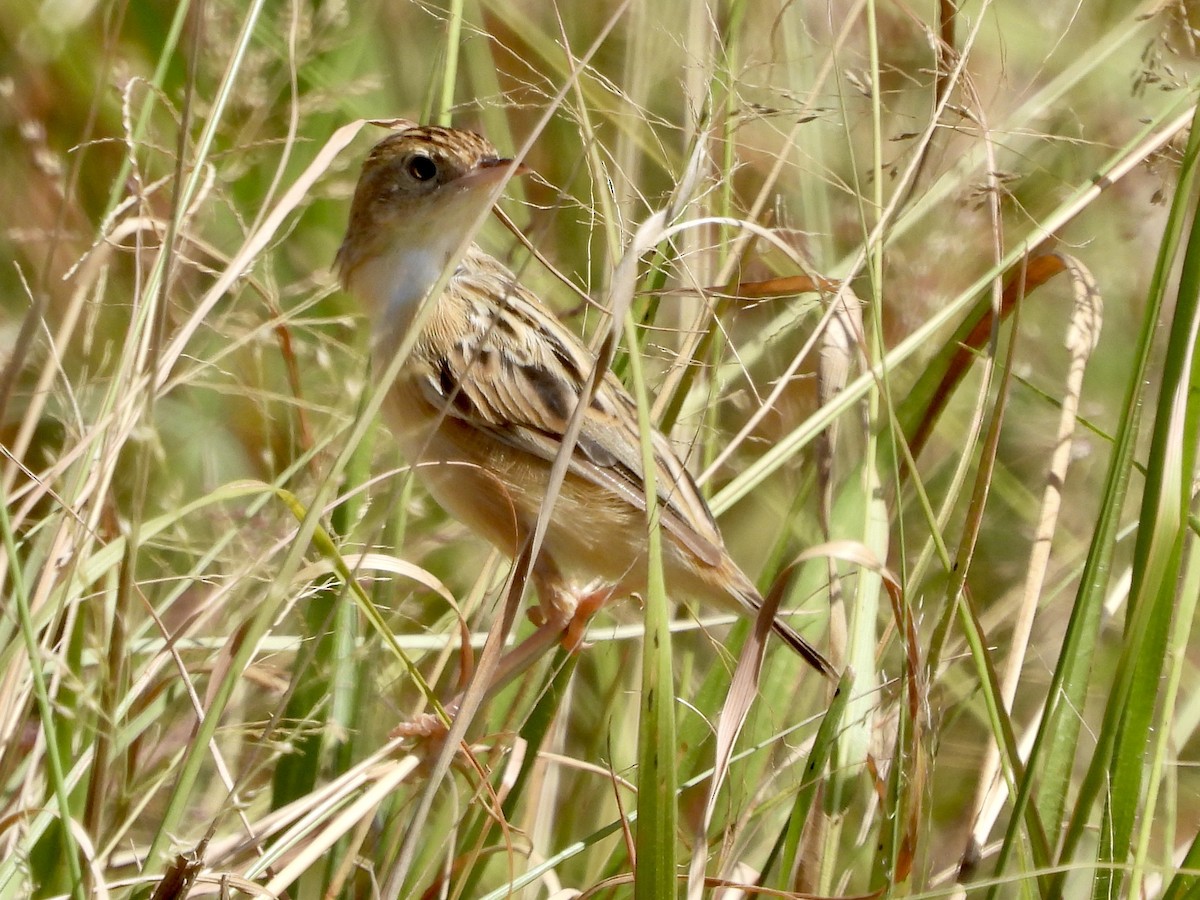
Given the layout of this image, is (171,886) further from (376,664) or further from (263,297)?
(263,297)

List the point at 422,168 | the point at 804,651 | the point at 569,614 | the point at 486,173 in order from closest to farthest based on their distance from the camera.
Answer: the point at 804,651
the point at 486,173
the point at 569,614
the point at 422,168

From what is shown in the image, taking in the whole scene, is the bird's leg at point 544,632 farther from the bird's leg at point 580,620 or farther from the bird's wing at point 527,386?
the bird's wing at point 527,386

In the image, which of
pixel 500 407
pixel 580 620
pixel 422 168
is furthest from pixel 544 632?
pixel 422 168

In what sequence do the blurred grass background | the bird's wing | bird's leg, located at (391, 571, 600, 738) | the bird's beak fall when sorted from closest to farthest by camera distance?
the blurred grass background → bird's leg, located at (391, 571, 600, 738) → the bird's beak → the bird's wing

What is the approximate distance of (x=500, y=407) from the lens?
2.92 meters

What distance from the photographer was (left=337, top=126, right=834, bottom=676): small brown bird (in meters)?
2.76

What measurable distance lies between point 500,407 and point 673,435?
1.34 ft

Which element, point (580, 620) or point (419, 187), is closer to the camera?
point (580, 620)

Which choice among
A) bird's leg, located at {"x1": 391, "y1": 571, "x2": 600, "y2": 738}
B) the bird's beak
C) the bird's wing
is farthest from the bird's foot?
the bird's beak

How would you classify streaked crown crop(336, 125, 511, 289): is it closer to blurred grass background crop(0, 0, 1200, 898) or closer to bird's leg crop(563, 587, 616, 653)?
blurred grass background crop(0, 0, 1200, 898)

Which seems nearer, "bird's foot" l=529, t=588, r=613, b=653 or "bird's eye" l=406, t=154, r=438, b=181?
"bird's foot" l=529, t=588, r=613, b=653

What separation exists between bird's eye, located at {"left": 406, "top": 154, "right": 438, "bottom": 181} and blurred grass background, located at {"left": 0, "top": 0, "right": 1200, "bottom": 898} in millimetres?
143

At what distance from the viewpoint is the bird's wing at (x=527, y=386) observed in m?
2.83

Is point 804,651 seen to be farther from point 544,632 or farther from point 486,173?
point 486,173
